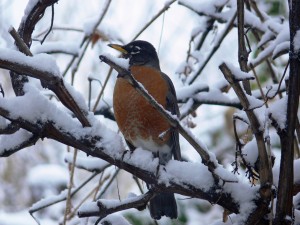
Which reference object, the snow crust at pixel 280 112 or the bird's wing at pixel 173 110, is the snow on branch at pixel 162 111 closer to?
the snow crust at pixel 280 112

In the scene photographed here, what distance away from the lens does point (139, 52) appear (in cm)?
306

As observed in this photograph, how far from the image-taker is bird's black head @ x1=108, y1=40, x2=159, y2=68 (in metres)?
2.91

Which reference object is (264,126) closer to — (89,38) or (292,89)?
(292,89)

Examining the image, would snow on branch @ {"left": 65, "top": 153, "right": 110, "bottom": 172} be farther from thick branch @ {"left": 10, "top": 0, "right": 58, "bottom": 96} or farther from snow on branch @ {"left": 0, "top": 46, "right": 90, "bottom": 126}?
Answer: snow on branch @ {"left": 0, "top": 46, "right": 90, "bottom": 126}

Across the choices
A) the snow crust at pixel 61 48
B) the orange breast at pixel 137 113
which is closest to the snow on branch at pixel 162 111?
the orange breast at pixel 137 113

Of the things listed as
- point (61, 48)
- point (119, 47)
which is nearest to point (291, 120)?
point (61, 48)

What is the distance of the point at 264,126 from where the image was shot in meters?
1.25

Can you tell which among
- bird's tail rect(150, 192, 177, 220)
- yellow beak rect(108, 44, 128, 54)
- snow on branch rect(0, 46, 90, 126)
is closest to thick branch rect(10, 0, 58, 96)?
snow on branch rect(0, 46, 90, 126)

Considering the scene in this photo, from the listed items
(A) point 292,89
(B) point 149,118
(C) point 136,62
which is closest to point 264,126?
(A) point 292,89

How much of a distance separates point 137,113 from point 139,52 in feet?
2.24

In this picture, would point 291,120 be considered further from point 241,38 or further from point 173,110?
point 173,110

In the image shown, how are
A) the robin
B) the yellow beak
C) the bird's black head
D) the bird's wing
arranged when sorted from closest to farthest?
the robin → the bird's wing → the yellow beak → the bird's black head

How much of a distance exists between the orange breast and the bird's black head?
0.31 m

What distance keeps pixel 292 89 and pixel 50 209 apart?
4.11 metres
